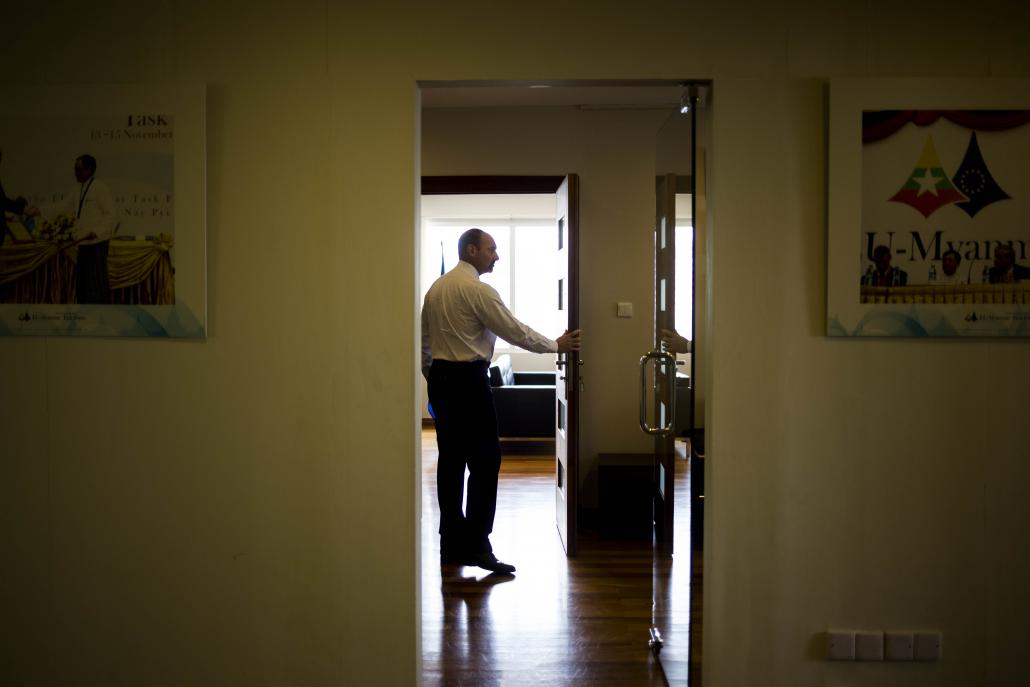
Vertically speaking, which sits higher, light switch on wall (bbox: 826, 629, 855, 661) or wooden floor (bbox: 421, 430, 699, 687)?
light switch on wall (bbox: 826, 629, 855, 661)

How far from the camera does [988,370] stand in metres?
1.95

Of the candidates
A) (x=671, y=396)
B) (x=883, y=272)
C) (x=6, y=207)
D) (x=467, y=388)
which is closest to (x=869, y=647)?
(x=671, y=396)

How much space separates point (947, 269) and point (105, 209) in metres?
2.31

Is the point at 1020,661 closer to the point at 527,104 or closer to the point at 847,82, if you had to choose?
the point at 847,82

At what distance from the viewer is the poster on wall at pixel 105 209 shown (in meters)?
1.95

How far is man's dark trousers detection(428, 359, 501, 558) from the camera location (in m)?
3.52

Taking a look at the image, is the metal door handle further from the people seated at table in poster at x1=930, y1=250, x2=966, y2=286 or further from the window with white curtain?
the window with white curtain

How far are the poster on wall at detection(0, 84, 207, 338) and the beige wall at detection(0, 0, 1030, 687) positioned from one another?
0.20 feet

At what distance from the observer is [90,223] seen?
1972mm

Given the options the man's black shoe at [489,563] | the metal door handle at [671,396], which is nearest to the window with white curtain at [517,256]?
the man's black shoe at [489,563]

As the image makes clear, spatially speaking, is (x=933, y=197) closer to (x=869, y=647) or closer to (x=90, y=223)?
(x=869, y=647)

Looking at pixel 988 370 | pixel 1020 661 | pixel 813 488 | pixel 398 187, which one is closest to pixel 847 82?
pixel 988 370

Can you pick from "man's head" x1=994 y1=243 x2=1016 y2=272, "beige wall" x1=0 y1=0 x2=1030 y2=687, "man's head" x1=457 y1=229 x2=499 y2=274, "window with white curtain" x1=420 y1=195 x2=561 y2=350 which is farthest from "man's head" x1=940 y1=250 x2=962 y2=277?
"window with white curtain" x1=420 y1=195 x2=561 y2=350

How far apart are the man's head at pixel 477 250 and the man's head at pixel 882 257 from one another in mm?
2094
